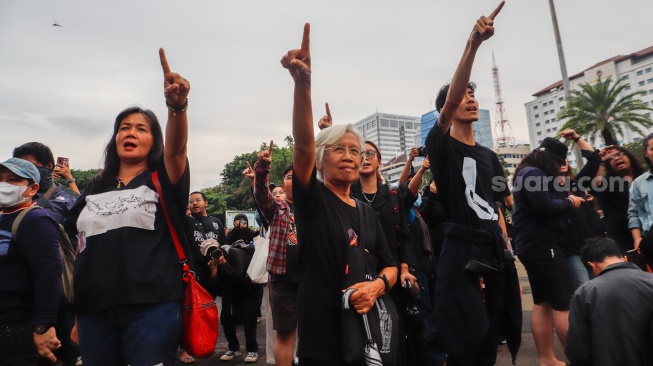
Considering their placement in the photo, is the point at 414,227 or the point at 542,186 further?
the point at 414,227

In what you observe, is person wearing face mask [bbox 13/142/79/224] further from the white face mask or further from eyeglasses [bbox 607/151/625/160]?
eyeglasses [bbox 607/151/625/160]

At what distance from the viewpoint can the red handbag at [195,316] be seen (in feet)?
7.46

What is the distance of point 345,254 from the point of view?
7.04 ft

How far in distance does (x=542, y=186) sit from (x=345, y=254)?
2.47m

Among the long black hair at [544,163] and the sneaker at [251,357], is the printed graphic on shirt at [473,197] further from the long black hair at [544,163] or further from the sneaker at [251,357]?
the sneaker at [251,357]

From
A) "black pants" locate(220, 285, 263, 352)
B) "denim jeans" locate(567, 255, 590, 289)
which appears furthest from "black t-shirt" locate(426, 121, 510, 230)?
"black pants" locate(220, 285, 263, 352)

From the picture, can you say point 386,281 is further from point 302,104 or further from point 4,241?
point 4,241

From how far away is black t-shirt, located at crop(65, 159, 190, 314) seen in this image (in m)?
2.16

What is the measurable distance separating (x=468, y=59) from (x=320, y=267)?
1513mm

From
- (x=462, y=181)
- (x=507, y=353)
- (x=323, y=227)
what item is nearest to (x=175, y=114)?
(x=323, y=227)

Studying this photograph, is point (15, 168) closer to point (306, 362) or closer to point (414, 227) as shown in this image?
point (306, 362)

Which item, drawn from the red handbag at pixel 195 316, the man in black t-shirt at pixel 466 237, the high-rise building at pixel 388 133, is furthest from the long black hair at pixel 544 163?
the high-rise building at pixel 388 133

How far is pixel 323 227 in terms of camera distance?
2174mm

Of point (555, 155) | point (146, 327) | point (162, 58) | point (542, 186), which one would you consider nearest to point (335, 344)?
point (146, 327)
